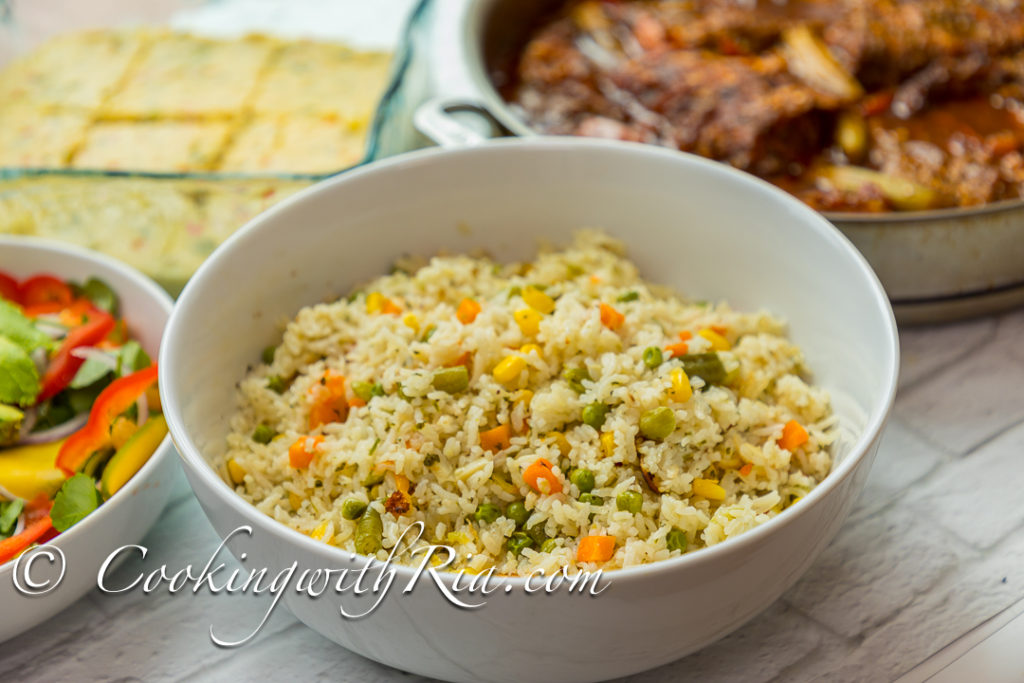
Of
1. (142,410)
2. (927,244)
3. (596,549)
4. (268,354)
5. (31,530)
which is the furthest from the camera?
(927,244)

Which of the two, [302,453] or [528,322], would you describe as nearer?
[302,453]

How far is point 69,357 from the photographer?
199 centimetres

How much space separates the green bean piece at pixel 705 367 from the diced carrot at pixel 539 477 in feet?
1.16

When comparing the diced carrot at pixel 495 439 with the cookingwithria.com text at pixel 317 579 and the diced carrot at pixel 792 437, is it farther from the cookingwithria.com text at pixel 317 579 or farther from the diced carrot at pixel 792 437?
the diced carrot at pixel 792 437

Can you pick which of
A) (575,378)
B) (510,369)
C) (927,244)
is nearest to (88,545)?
(510,369)

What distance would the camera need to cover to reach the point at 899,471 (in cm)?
202

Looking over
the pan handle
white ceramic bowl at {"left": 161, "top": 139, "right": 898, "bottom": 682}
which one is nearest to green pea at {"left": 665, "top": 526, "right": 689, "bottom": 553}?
white ceramic bowl at {"left": 161, "top": 139, "right": 898, "bottom": 682}

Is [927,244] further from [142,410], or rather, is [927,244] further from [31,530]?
[31,530]

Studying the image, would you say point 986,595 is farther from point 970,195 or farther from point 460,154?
point 460,154

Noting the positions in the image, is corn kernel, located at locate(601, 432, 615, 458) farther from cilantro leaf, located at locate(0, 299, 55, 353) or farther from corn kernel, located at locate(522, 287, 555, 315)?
cilantro leaf, located at locate(0, 299, 55, 353)

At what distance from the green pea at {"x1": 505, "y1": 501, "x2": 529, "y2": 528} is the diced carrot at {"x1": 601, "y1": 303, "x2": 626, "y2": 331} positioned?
43 cm

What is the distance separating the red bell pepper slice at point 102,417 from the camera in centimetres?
180

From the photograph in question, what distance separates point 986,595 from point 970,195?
3.83 feet

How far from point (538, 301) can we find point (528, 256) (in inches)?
14.5
